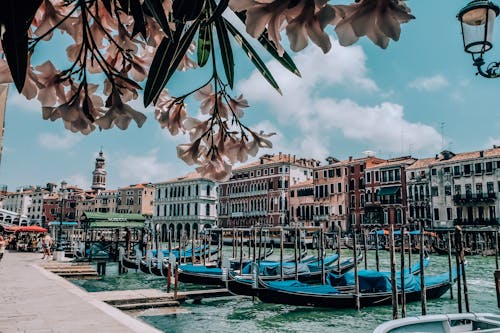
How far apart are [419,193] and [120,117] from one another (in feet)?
122

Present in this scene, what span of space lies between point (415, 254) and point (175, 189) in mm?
31986

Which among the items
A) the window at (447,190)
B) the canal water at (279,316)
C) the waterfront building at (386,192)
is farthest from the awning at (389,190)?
the canal water at (279,316)

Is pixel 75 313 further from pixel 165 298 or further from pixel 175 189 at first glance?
pixel 175 189

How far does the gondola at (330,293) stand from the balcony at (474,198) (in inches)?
929

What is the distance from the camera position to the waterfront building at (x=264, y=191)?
149 feet

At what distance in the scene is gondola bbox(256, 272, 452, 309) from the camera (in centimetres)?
1065

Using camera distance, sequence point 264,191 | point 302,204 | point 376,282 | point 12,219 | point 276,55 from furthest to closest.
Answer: point 264,191
point 302,204
point 12,219
point 376,282
point 276,55

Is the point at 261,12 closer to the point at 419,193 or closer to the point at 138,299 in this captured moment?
the point at 138,299

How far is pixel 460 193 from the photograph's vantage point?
1309 inches

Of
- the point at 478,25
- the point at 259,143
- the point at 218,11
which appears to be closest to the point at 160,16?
the point at 218,11

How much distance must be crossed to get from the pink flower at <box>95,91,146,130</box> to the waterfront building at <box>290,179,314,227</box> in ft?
140

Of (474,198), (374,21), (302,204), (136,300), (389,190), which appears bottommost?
(136,300)

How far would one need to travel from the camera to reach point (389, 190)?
36.6 meters

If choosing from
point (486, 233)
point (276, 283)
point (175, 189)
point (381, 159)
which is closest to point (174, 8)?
point (276, 283)
